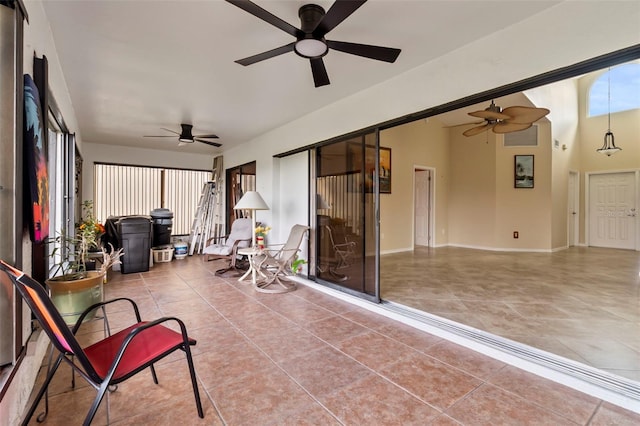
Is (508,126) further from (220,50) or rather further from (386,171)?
(220,50)

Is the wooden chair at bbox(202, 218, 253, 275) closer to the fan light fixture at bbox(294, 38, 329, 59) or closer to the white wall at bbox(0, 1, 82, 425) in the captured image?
the white wall at bbox(0, 1, 82, 425)

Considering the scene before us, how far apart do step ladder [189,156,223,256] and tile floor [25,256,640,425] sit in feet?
15.4

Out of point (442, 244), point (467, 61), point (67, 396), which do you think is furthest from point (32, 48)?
point (442, 244)

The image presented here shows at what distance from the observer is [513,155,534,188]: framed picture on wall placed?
24.0ft

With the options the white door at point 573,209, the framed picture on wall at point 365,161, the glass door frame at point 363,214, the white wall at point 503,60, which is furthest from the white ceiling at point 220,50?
the white door at point 573,209

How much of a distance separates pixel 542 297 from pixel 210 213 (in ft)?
23.2

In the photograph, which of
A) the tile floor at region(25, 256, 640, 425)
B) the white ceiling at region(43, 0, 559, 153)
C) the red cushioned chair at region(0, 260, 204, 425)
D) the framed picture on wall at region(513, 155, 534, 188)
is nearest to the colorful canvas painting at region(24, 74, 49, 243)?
the red cushioned chair at region(0, 260, 204, 425)

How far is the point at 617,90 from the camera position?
24.8 ft

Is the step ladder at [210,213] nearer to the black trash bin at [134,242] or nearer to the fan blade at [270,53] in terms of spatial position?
the black trash bin at [134,242]

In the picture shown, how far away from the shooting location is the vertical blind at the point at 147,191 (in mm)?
7566

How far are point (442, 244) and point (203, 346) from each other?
23.8 ft

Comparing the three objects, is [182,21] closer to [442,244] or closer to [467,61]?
[467,61]

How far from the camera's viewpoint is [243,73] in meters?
3.29

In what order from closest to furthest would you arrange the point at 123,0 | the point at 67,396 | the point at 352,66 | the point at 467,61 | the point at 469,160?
the point at 67,396
the point at 123,0
the point at 467,61
the point at 352,66
the point at 469,160
